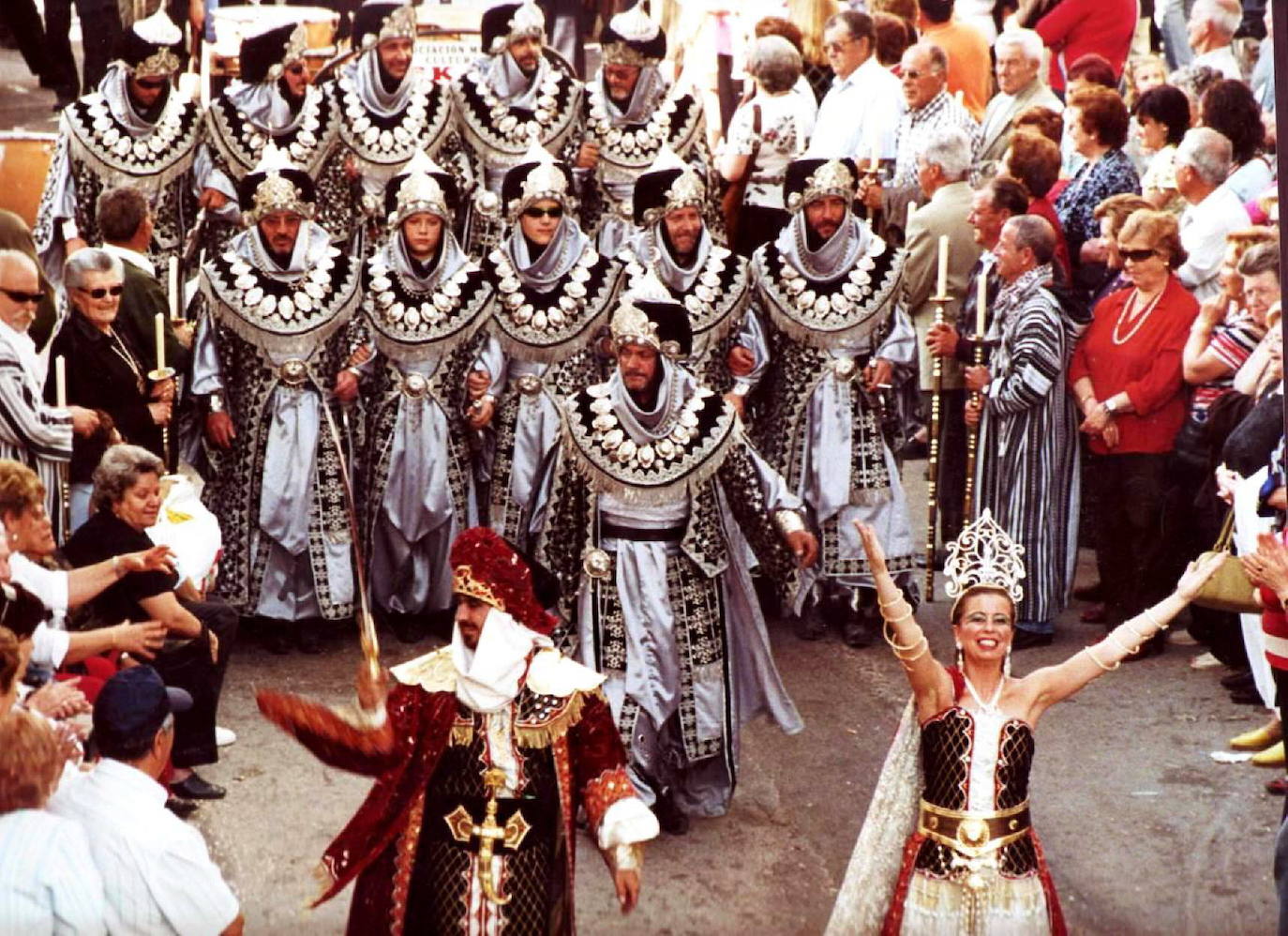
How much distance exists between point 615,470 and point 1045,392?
2.63 metres

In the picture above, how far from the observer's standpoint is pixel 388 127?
1278 centimetres

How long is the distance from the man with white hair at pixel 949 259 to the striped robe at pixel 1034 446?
813 millimetres

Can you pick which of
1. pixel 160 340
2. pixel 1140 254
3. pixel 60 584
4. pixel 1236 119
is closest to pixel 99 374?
pixel 160 340

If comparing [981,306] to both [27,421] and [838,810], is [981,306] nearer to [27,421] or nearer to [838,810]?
[838,810]

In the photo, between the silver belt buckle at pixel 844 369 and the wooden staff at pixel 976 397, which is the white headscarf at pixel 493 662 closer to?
the silver belt buckle at pixel 844 369

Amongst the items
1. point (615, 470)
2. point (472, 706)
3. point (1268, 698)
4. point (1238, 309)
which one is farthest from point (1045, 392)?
point (472, 706)

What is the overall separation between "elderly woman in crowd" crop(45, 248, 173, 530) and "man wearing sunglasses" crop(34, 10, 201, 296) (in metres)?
2.65

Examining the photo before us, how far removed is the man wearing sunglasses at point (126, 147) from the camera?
12.1 meters

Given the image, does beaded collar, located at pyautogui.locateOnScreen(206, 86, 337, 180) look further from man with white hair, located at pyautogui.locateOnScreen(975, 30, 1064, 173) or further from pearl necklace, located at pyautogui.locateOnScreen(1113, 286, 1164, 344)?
pearl necklace, located at pyautogui.locateOnScreen(1113, 286, 1164, 344)

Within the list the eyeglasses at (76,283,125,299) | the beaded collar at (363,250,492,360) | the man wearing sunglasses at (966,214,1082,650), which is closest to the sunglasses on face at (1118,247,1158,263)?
the man wearing sunglasses at (966,214,1082,650)

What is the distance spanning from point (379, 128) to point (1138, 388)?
15.3 feet

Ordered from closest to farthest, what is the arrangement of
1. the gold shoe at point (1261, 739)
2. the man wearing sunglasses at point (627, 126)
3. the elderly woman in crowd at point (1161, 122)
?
the gold shoe at point (1261, 739) → the elderly woman in crowd at point (1161, 122) → the man wearing sunglasses at point (627, 126)

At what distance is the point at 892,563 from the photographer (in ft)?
34.2

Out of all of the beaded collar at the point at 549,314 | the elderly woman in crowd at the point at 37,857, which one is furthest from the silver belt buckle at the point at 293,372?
the elderly woman in crowd at the point at 37,857
